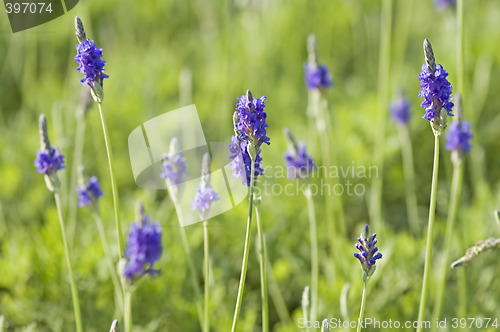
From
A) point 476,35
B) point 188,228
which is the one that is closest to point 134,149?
point 188,228

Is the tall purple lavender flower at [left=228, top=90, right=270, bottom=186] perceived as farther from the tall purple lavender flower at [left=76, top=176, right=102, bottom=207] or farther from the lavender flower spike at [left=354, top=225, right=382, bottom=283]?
the tall purple lavender flower at [left=76, top=176, right=102, bottom=207]

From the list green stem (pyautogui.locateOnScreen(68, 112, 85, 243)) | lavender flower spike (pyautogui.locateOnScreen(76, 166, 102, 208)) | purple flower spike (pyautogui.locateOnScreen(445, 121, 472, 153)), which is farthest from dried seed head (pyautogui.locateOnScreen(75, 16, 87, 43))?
purple flower spike (pyautogui.locateOnScreen(445, 121, 472, 153))

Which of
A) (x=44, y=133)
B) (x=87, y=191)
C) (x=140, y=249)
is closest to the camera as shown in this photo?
(x=140, y=249)

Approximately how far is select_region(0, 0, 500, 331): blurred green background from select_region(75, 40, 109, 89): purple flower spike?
843 millimetres

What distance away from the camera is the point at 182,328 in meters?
2.02

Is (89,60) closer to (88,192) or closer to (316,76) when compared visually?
(88,192)

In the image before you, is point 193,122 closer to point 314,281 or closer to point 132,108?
point 132,108

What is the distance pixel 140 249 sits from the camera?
1.02 meters

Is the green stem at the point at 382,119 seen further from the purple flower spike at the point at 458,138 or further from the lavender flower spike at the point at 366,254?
the lavender flower spike at the point at 366,254

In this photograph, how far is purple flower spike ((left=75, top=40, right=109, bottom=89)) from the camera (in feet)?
4.03

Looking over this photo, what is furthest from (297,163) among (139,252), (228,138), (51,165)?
(228,138)

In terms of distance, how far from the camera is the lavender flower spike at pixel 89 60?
4.04ft

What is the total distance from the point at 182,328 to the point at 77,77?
1.84 metres

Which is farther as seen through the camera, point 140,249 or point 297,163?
point 297,163
